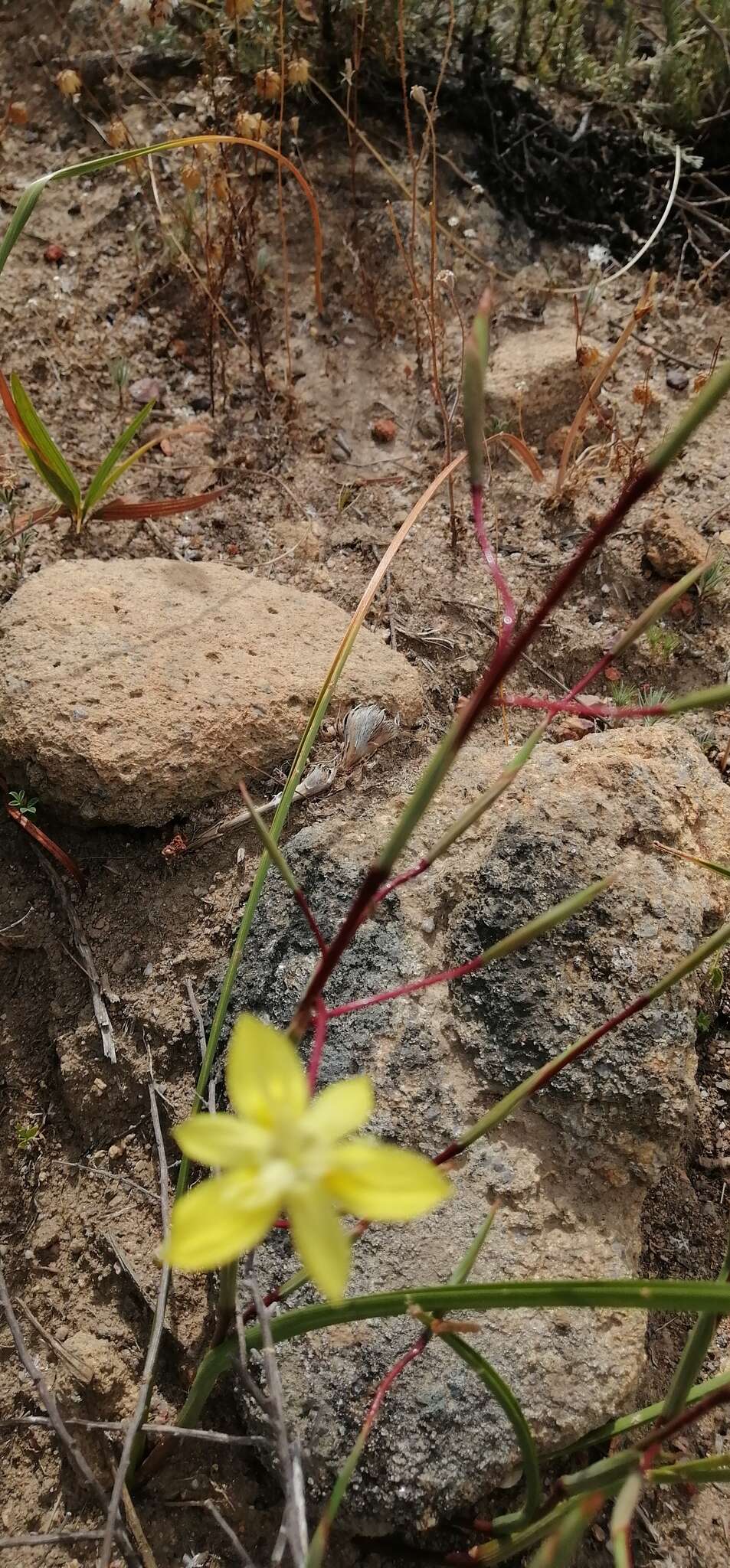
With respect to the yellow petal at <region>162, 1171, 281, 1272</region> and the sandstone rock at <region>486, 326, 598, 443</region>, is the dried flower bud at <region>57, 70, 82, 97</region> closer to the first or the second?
the sandstone rock at <region>486, 326, 598, 443</region>

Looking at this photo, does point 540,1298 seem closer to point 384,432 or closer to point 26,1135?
point 26,1135

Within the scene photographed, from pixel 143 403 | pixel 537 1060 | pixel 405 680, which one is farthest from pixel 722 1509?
pixel 143 403

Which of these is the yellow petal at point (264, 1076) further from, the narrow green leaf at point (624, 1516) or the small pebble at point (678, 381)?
the small pebble at point (678, 381)

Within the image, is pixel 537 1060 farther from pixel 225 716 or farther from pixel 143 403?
pixel 143 403

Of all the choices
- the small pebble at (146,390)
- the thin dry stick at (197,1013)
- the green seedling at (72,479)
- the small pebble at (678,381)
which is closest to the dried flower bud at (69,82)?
the small pebble at (146,390)

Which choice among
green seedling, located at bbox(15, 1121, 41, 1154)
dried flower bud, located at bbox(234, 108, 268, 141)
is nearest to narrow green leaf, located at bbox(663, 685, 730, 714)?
green seedling, located at bbox(15, 1121, 41, 1154)
